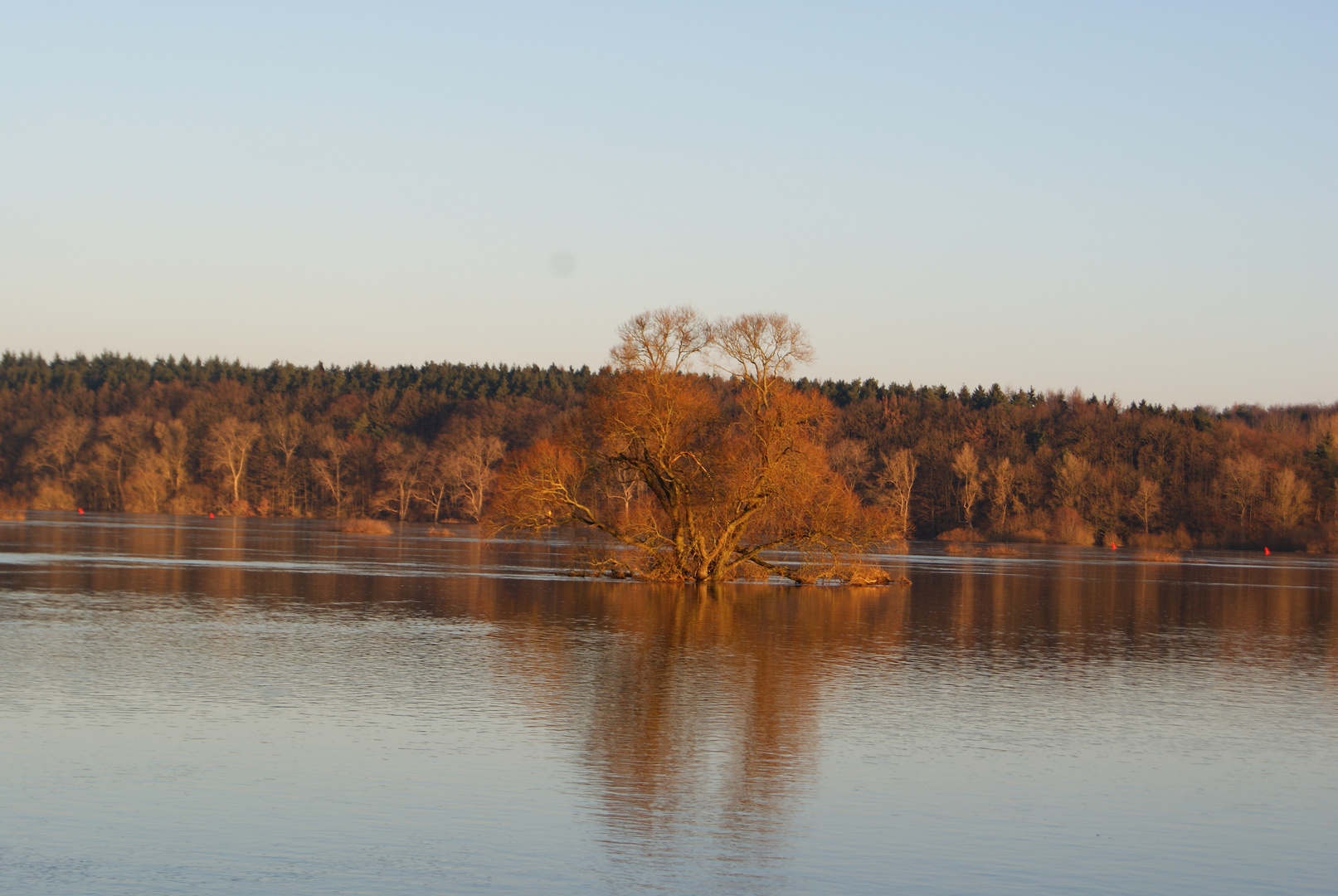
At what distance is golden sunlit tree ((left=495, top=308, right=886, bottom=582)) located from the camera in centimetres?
4719

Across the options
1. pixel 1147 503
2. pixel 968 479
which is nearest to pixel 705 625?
pixel 1147 503

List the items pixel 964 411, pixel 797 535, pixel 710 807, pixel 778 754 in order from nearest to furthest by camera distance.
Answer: pixel 710 807, pixel 778 754, pixel 797 535, pixel 964 411

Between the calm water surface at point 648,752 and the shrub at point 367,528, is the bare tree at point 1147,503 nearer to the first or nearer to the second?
the shrub at point 367,528

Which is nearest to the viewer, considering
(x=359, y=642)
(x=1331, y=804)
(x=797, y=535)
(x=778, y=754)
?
(x=1331, y=804)

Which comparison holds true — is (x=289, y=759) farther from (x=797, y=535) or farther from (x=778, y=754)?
(x=797, y=535)

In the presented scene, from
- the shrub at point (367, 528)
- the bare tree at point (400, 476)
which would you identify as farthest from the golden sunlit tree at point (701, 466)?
the bare tree at point (400, 476)

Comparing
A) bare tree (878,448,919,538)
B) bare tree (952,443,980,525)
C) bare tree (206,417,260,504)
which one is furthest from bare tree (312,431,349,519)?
bare tree (952,443,980,525)

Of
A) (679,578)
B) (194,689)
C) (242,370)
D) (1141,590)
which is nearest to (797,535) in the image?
(679,578)

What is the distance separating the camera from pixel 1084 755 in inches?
679

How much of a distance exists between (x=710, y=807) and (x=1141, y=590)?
42162 millimetres

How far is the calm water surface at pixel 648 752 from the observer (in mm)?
11547

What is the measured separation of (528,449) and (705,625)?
206ft

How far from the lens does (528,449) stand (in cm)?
9419

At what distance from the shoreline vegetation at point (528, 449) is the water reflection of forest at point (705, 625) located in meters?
32.1
